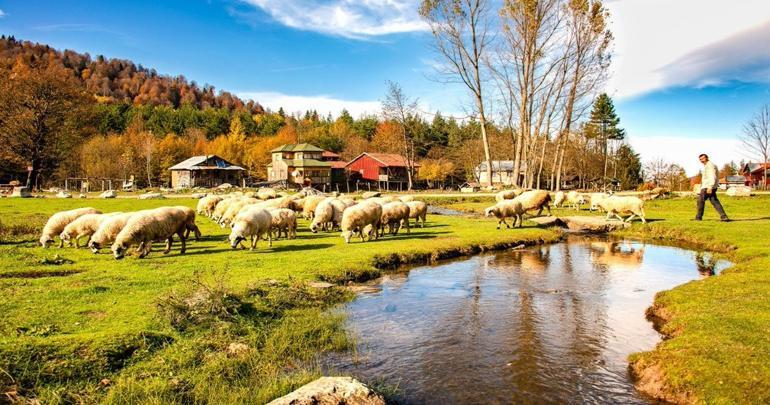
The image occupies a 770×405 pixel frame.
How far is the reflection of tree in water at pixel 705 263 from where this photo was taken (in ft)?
48.4

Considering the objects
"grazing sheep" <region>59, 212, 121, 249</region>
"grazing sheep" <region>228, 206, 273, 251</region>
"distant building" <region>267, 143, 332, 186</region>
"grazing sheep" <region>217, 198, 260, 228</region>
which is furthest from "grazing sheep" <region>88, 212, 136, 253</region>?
"distant building" <region>267, 143, 332, 186</region>

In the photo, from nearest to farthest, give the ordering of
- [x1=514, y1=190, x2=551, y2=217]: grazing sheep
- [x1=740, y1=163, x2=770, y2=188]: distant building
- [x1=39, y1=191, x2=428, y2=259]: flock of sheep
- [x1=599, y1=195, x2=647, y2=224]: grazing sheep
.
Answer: [x1=39, y1=191, x2=428, y2=259]: flock of sheep, [x1=599, y1=195, x2=647, y2=224]: grazing sheep, [x1=514, y1=190, x2=551, y2=217]: grazing sheep, [x1=740, y1=163, x2=770, y2=188]: distant building

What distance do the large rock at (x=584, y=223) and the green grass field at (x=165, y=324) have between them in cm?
1357

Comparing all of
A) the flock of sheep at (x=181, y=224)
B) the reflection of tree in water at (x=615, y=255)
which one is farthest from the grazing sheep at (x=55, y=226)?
the reflection of tree in water at (x=615, y=255)

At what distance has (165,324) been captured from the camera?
8.33 m

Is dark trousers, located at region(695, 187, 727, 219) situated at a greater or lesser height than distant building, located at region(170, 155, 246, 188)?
lesser

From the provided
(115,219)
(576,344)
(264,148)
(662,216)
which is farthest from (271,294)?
(264,148)

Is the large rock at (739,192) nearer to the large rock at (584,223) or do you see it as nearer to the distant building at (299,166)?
the large rock at (584,223)

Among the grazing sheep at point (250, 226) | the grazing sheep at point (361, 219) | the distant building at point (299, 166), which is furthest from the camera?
the distant building at point (299, 166)

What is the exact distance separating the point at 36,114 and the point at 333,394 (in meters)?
56.9

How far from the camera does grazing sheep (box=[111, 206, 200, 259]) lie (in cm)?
1460

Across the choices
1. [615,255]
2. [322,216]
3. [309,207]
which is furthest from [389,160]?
[615,255]

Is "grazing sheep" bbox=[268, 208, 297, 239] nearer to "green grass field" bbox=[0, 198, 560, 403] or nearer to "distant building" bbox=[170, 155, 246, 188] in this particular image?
"green grass field" bbox=[0, 198, 560, 403]

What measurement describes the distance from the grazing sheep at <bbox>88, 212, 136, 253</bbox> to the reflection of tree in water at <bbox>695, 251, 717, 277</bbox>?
18865 millimetres
